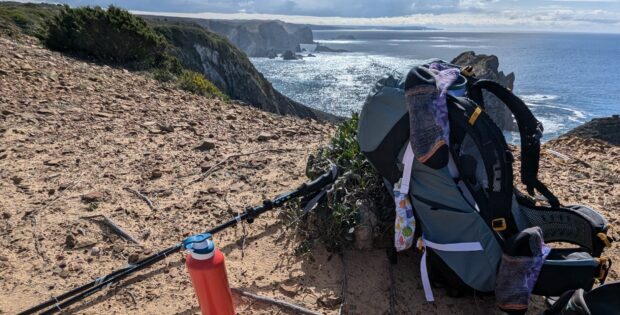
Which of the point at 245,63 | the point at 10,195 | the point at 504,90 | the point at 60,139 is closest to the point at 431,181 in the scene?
the point at 504,90

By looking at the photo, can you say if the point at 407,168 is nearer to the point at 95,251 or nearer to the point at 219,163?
the point at 95,251

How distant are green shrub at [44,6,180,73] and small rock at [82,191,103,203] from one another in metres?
7.65

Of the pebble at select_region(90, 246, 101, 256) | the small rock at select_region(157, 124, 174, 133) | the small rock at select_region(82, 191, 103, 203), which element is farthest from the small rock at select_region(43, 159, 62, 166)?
the pebble at select_region(90, 246, 101, 256)

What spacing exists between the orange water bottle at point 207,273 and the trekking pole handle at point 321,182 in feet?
3.82

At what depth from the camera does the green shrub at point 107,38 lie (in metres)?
11.3

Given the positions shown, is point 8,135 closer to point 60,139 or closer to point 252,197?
point 60,139

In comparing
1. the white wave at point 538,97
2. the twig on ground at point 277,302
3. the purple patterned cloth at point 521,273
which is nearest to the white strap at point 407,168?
the purple patterned cloth at point 521,273

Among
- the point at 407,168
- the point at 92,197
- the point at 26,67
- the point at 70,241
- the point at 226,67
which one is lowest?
the point at 226,67

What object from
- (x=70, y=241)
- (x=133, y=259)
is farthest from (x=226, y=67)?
(x=133, y=259)

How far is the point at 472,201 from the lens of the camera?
2684 mm

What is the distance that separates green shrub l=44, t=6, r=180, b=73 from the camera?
11.3 meters

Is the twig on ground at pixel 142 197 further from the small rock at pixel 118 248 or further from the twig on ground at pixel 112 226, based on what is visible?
the small rock at pixel 118 248

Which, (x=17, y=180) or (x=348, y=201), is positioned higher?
(x=348, y=201)

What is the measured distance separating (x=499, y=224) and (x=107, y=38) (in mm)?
11816
